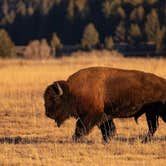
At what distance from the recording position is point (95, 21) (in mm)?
91312

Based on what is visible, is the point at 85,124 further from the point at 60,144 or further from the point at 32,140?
the point at 32,140

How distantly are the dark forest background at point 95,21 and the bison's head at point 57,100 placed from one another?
5558cm

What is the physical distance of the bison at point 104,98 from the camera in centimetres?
1119

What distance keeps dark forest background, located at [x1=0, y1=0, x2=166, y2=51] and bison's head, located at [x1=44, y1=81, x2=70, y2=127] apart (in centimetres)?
5558

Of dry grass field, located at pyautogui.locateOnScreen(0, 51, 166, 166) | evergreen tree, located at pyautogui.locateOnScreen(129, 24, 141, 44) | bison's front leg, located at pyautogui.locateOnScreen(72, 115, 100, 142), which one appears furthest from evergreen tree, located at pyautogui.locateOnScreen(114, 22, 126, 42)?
bison's front leg, located at pyautogui.locateOnScreen(72, 115, 100, 142)

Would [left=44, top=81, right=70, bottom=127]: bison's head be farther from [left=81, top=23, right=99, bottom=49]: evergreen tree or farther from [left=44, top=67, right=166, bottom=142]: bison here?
Answer: [left=81, top=23, right=99, bottom=49]: evergreen tree

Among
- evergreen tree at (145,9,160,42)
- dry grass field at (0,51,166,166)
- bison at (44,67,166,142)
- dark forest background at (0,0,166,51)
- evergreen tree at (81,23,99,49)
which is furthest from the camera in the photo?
evergreen tree at (81,23,99,49)

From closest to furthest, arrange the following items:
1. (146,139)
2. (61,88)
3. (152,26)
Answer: (61,88)
(146,139)
(152,26)

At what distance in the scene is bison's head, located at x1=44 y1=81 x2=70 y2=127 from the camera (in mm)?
11297

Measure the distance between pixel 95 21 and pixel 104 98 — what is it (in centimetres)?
8048

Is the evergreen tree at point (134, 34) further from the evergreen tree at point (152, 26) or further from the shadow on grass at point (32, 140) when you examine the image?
the shadow on grass at point (32, 140)

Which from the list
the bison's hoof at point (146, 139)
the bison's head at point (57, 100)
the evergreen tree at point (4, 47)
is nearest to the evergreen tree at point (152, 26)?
the evergreen tree at point (4, 47)

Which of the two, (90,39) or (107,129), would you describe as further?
(90,39)

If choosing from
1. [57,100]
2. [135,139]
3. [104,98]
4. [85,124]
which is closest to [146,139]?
[135,139]
